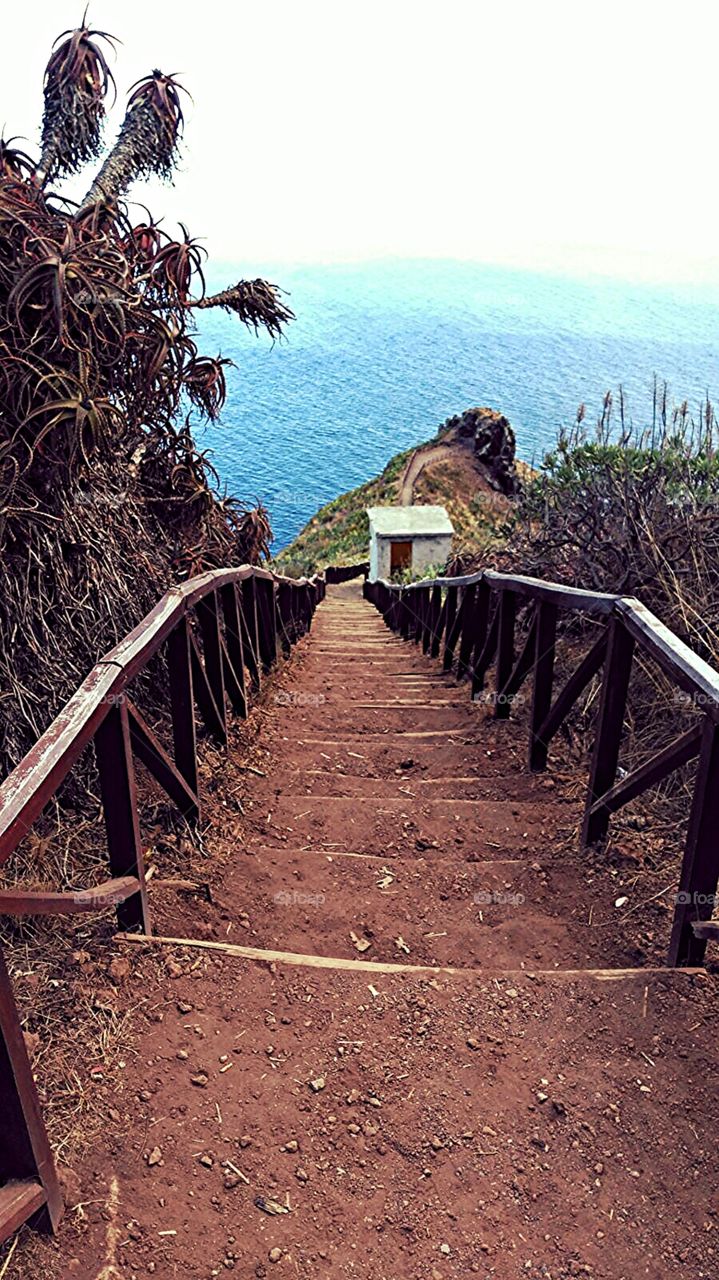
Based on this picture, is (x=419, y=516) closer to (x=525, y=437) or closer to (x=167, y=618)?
(x=167, y=618)

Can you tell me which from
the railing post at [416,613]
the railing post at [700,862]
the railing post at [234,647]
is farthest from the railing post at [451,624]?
the railing post at [700,862]

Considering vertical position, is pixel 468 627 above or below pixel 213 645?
below

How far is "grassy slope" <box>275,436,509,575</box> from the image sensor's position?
3983 cm

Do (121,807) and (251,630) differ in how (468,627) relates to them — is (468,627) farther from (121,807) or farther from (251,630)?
(121,807)

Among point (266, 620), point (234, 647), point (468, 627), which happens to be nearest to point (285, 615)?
point (266, 620)

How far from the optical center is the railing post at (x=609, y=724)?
150 inches

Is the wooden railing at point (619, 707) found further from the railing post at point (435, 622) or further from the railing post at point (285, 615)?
the railing post at point (435, 622)

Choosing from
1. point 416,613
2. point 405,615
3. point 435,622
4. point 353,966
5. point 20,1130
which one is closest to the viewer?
point 20,1130

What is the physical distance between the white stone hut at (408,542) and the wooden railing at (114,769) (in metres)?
22.1

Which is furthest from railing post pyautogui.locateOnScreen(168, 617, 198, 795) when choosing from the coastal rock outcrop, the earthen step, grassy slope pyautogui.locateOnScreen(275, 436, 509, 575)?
the coastal rock outcrop

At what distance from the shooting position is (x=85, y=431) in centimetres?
354

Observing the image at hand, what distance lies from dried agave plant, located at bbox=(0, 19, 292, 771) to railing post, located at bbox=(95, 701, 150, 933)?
0.74 metres

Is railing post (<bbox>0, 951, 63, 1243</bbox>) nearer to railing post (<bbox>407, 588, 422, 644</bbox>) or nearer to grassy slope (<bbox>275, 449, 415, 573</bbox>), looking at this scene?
railing post (<bbox>407, 588, 422, 644</bbox>)

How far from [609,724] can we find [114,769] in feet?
7.11
